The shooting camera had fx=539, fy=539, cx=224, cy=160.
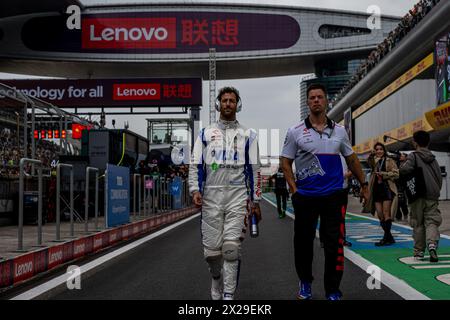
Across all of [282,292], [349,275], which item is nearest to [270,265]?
[349,275]

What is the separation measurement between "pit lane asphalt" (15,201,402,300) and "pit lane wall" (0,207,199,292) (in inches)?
25.4

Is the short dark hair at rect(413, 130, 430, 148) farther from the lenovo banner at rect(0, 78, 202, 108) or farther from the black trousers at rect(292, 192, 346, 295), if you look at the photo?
the lenovo banner at rect(0, 78, 202, 108)

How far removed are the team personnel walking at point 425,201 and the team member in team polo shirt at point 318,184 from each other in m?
2.11

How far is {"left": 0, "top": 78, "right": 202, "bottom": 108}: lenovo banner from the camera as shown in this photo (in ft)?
113

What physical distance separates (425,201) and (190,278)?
10.0 feet

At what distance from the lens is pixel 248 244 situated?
941 centimetres

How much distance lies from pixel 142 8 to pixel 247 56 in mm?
12877

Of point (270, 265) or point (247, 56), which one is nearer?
point (270, 265)

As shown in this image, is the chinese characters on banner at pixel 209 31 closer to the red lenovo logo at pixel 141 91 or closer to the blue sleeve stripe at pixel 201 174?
the red lenovo logo at pixel 141 91

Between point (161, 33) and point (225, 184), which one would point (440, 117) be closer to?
point (225, 184)

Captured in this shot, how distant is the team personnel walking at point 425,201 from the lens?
21.6 ft

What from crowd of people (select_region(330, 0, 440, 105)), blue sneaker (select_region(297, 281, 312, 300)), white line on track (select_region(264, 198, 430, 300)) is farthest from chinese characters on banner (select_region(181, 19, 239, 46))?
blue sneaker (select_region(297, 281, 312, 300))

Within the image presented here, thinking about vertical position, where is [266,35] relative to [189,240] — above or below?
above

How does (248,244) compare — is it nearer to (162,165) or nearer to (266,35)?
(162,165)
